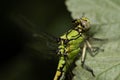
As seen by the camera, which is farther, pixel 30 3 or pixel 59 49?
pixel 30 3

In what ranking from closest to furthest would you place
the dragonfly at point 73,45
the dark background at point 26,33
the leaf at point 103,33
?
the leaf at point 103,33 < the dragonfly at point 73,45 < the dark background at point 26,33

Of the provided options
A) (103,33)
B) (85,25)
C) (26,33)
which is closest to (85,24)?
(85,25)

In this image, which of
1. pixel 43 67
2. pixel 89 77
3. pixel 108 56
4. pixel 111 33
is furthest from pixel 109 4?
pixel 43 67

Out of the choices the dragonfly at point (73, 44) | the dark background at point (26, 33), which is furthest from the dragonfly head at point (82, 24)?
the dark background at point (26, 33)

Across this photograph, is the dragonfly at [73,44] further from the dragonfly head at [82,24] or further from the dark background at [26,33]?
→ the dark background at [26,33]

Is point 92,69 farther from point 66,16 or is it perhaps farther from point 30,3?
point 30,3

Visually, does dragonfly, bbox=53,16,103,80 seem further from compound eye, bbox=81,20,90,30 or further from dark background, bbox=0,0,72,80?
dark background, bbox=0,0,72,80

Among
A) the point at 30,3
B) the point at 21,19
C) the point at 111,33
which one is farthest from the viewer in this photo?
the point at 30,3
